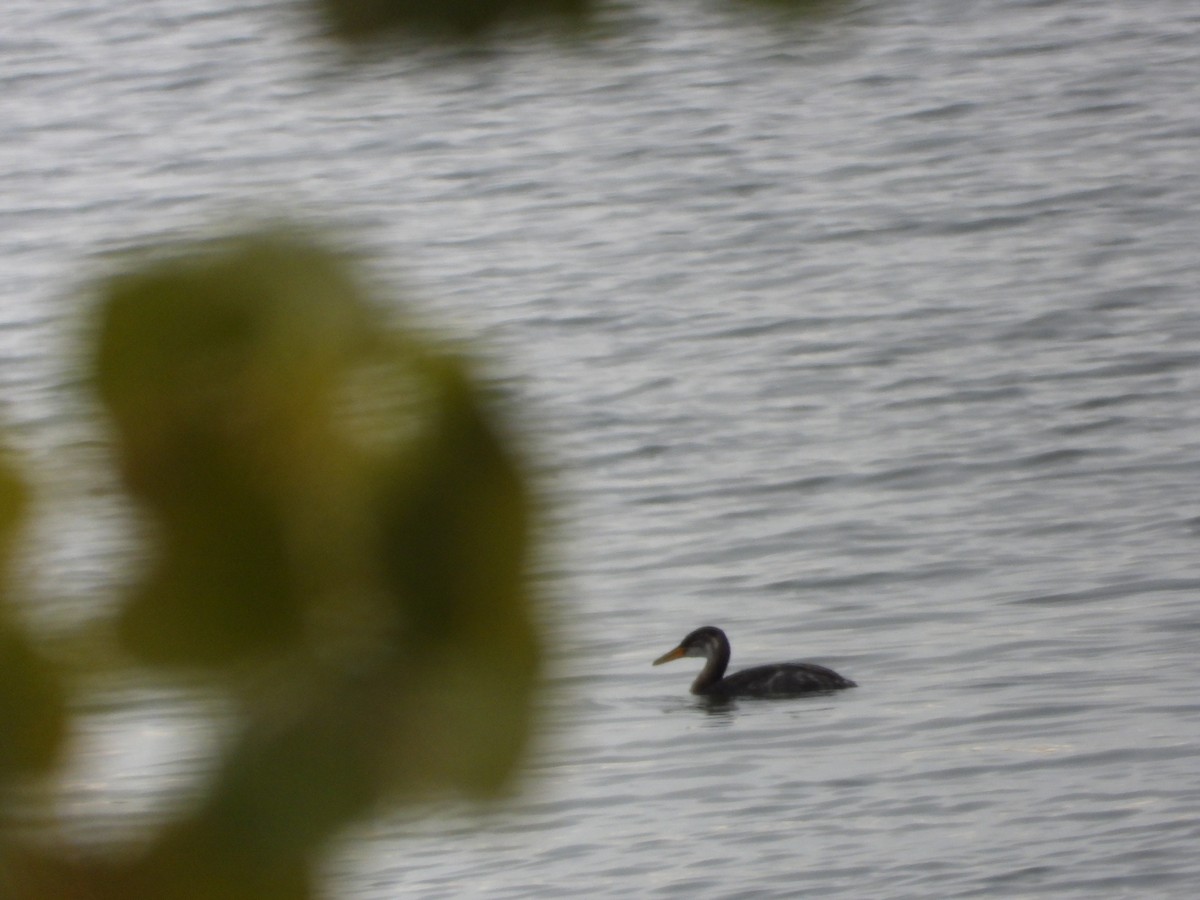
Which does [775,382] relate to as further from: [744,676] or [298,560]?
[298,560]

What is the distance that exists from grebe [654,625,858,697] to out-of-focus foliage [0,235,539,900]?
11.6 m

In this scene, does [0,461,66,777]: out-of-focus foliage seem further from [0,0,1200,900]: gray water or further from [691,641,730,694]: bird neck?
[691,641,730,694]: bird neck

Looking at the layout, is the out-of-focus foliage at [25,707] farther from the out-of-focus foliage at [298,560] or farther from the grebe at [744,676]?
the grebe at [744,676]

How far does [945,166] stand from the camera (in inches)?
1302

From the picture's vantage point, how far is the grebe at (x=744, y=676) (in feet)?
42.0

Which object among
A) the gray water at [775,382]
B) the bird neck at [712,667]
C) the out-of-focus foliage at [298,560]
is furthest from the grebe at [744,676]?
the out-of-focus foliage at [298,560]

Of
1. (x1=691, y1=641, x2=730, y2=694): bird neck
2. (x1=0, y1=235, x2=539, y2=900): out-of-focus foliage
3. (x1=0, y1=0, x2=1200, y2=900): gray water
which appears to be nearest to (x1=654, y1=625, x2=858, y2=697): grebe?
(x1=691, y1=641, x2=730, y2=694): bird neck

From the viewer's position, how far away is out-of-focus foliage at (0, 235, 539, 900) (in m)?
1.10

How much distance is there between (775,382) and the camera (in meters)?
22.6

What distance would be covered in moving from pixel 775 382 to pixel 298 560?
2161 centimetres

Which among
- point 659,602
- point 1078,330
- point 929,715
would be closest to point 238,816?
point 929,715

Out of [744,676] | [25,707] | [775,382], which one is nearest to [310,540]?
[25,707]

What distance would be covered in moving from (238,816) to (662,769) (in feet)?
36.2

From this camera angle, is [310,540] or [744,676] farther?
[744,676]
